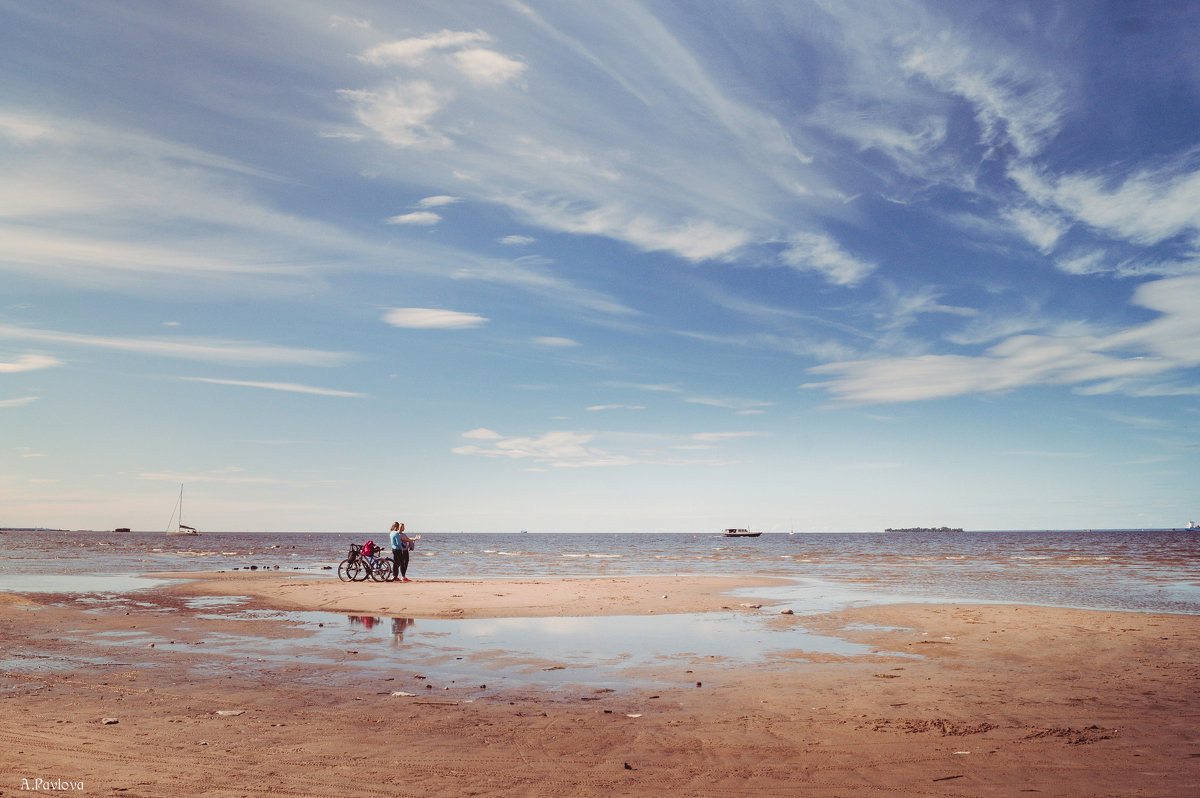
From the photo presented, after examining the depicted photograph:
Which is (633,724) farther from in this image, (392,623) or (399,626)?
(392,623)

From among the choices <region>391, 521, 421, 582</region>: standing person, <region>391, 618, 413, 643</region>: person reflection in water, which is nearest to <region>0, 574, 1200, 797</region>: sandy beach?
<region>391, 618, 413, 643</region>: person reflection in water

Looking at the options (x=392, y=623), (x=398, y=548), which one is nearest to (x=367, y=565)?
(x=398, y=548)

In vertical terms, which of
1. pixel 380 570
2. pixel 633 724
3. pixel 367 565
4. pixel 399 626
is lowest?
pixel 380 570

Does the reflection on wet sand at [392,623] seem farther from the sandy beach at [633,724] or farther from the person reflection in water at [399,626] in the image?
the sandy beach at [633,724]

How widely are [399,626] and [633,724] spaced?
11.3 metres

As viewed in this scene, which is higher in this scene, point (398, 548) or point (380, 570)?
point (398, 548)

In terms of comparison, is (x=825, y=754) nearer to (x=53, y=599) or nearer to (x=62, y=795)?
(x=62, y=795)

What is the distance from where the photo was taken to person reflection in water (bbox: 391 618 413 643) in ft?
53.9

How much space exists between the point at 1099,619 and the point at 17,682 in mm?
24901

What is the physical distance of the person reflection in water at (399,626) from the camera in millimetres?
16436

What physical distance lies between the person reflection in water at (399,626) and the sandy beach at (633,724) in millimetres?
2321

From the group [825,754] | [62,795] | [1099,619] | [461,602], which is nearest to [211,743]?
[62,795]

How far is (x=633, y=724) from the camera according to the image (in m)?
8.84

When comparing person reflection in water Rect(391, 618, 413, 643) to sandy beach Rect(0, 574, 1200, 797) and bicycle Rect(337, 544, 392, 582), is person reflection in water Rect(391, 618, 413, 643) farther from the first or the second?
bicycle Rect(337, 544, 392, 582)
